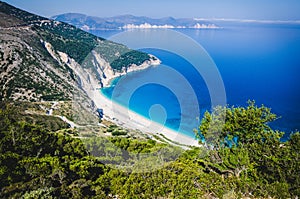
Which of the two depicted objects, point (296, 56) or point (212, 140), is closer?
point (212, 140)

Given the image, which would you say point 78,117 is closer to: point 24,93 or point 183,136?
point 24,93

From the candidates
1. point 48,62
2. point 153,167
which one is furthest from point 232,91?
point 153,167

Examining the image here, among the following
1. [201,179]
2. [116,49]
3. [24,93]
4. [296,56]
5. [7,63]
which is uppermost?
[296,56]

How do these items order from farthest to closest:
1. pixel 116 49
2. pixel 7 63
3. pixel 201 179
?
pixel 116 49, pixel 7 63, pixel 201 179

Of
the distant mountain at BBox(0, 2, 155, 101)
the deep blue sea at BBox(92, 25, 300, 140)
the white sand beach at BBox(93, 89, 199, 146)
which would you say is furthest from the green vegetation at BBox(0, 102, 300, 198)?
the distant mountain at BBox(0, 2, 155, 101)

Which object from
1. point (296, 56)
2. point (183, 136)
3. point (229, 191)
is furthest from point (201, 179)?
point (296, 56)

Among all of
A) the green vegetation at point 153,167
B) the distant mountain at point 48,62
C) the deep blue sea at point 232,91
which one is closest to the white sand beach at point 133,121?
the deep blue sea at point 232,91

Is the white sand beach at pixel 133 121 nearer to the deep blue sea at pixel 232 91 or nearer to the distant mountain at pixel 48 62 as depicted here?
the deep blue sea at pixel 232 91
